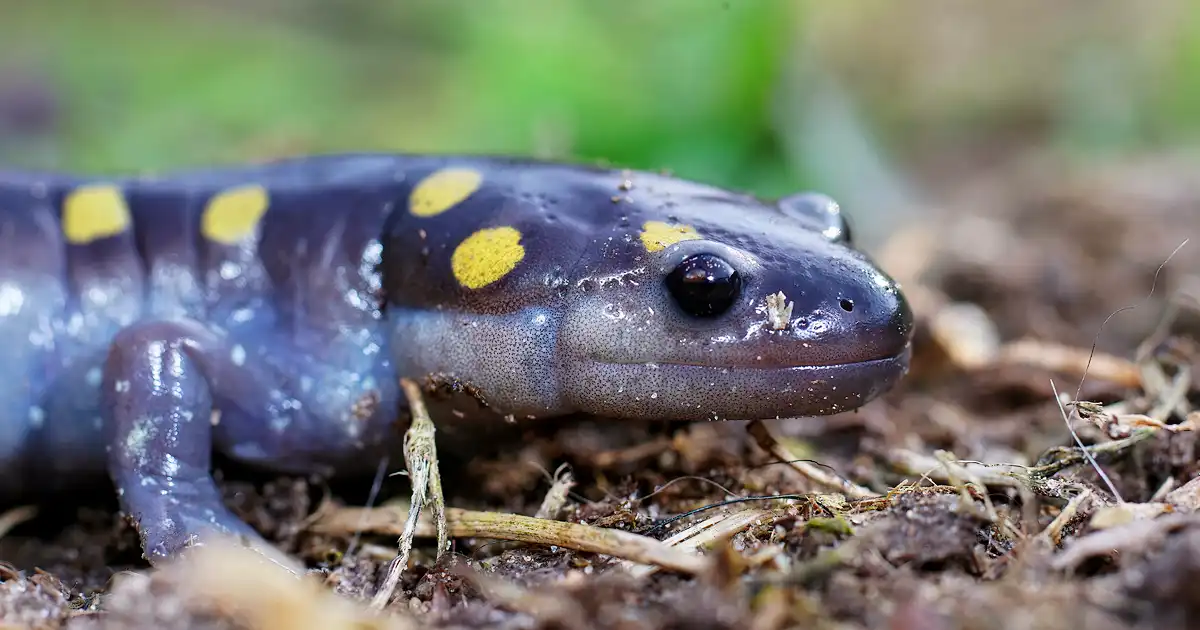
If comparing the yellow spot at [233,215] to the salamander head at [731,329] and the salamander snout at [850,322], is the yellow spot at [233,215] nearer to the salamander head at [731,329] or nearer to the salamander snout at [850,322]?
the salamander head at [731,329]

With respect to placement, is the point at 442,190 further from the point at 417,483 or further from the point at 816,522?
the point at 816,522

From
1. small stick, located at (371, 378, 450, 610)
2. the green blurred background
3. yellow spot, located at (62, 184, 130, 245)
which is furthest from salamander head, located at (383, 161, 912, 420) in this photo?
the green blurred background

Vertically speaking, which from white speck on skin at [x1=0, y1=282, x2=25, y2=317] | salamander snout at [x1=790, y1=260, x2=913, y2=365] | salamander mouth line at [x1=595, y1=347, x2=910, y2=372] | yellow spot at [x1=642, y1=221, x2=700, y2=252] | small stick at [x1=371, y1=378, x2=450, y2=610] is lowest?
small stick at [x1=371, y1=378, x2=450, y2=610]

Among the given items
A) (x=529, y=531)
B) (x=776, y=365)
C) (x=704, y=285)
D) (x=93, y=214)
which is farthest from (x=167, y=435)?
(x=776, y=365)

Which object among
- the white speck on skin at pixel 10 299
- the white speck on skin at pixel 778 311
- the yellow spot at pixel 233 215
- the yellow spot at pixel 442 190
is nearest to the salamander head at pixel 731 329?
the white speck on skin at pixel 778 311

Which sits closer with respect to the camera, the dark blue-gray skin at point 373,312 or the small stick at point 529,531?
the small stick at point 529,531

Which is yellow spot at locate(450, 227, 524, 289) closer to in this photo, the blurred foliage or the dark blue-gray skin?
the dark blue-gray skin
